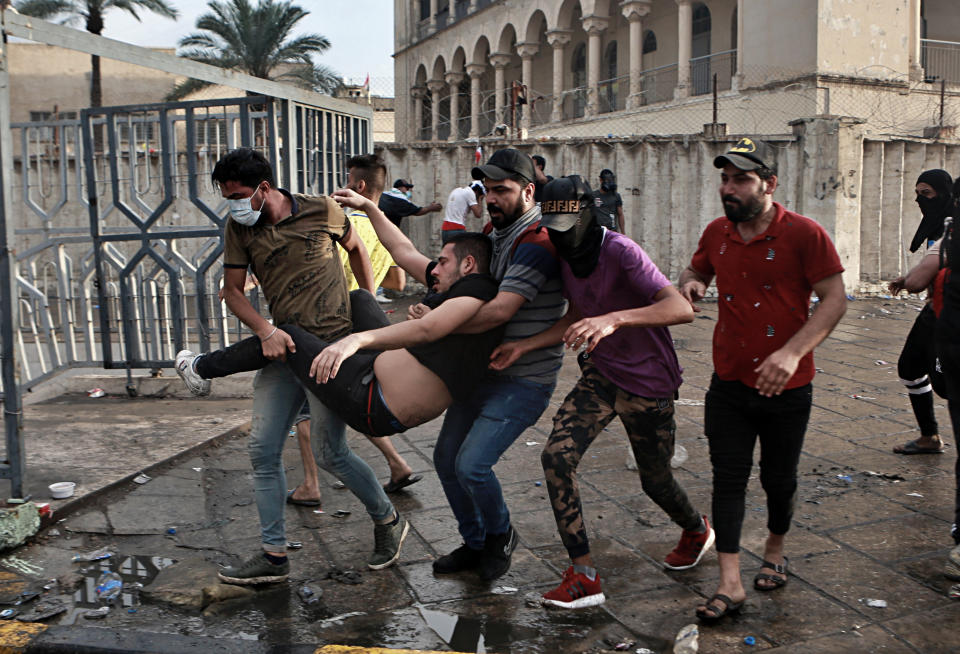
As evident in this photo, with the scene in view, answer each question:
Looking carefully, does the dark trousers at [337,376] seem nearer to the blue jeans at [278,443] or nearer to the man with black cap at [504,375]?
the blue jeans at [278,443]

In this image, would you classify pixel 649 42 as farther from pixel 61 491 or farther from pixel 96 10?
pixel 61 491

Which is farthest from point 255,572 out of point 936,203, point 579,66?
point 579,66

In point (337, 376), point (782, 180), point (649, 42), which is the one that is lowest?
point (337, 376)

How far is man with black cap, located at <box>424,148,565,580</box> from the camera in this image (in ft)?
11.5

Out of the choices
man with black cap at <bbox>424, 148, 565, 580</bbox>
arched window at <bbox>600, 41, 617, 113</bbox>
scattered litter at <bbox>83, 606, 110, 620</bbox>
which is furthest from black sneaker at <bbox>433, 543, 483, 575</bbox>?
arched window at <bbox>600, 41, 617, 113</bbox>

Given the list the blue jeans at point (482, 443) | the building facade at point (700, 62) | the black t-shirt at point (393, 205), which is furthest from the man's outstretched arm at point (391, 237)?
the building facade at point (700, 62)

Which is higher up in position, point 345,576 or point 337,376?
point 337,376

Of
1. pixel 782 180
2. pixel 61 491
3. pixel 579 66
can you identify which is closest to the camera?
pixel 61 491

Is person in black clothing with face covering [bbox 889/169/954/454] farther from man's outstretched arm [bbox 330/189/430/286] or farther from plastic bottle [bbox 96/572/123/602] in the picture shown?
plastic bottle [bbox 96/572/123/602]

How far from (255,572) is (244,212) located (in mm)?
1557

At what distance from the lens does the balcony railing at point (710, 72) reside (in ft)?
81.1

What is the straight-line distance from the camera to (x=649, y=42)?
98.1ft

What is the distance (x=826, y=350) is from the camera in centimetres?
937

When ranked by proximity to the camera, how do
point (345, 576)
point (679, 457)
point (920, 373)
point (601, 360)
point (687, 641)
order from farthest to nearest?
point (920, 373) → point (679, 457) → point (345, 576) → point (601, 360) → point (687, 641)
